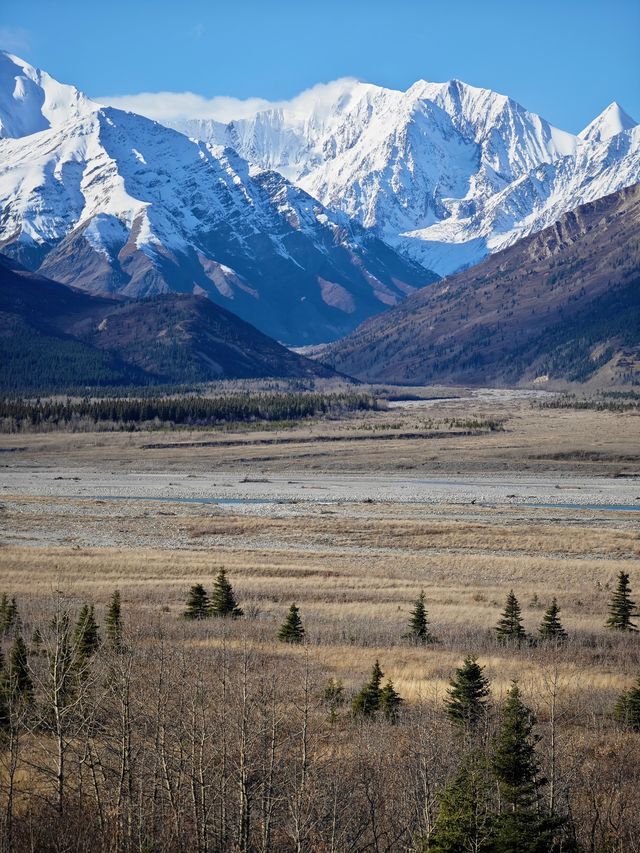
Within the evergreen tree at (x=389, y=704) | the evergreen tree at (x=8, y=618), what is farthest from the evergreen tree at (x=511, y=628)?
the evergreen tree at (x=8, y=618)

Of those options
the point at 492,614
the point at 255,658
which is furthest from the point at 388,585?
the point at 255,658

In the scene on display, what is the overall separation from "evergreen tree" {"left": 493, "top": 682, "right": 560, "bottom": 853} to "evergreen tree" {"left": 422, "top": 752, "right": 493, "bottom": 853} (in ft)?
0.92

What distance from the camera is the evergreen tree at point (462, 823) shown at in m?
15.1

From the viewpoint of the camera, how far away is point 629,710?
86.9 feet

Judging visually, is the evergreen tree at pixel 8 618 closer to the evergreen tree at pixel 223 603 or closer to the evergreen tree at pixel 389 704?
the evergreen tree at pixel 223 603

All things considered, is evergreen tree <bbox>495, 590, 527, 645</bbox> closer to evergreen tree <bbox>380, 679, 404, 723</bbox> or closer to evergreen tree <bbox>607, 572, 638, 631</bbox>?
evergreen tree <bbox>607, 572, 638, 631</bbox>

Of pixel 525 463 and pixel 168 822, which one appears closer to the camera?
pixel 168 822

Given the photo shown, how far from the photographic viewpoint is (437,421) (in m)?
190

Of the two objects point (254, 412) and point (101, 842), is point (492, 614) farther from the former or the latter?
point (254, 412)

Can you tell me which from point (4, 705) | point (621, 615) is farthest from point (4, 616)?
point (621, 615)

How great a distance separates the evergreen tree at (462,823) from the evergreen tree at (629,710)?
11233 mm

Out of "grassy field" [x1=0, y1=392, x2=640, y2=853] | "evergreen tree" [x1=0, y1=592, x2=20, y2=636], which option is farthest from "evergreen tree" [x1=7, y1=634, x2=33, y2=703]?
"evergreen tree" [x1=0, y1=592, x2=20, y2=636]

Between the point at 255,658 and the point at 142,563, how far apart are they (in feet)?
97.0

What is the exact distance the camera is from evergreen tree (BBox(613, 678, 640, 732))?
26219mm
